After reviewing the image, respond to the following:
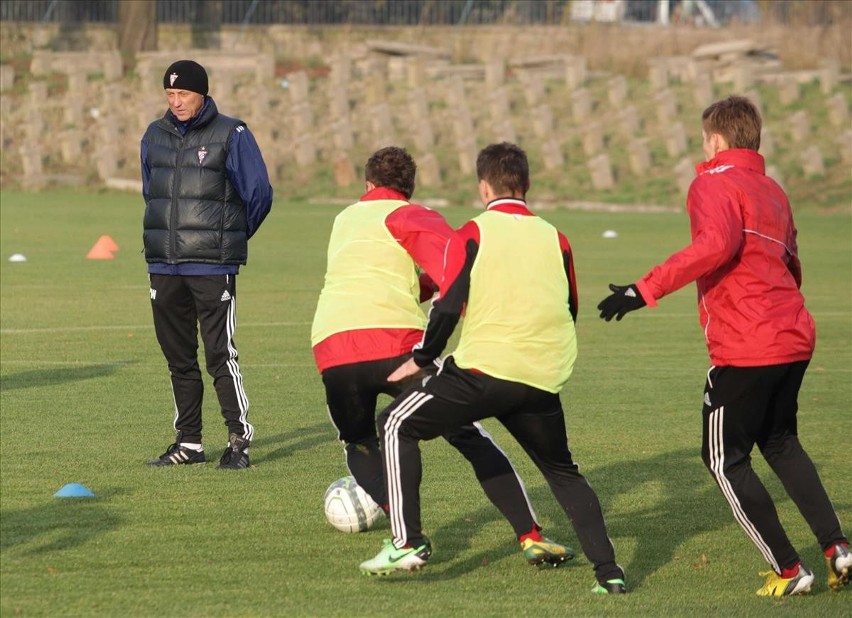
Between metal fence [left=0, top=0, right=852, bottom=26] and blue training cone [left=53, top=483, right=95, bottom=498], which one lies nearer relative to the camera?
blue training cone [left=53, top=483, right=95, bottom=498]

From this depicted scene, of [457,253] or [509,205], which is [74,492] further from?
[509,205]

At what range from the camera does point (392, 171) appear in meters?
6.86

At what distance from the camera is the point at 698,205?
6.24 m

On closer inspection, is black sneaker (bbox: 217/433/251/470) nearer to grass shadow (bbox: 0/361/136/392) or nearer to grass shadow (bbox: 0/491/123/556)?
grass shadow (bbox: 0/491/123/556)

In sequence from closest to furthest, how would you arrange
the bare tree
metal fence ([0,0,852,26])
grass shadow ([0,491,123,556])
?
1. grass shadow ([0,491,123,556])
2. the bare tree
3. metal fence ([0,0,852,26])

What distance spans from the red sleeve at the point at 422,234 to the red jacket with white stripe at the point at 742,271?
91 centimetres

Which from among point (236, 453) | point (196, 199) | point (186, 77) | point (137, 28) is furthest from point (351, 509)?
point (137, 28)

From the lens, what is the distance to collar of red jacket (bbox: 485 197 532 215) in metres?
6.16

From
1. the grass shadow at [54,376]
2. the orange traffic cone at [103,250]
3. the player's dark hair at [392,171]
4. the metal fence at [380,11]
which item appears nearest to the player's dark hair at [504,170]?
the player's dark hair at [392,171]

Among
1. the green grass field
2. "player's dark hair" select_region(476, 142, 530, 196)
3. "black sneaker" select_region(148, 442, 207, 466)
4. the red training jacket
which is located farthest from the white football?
"player's dark hair" select_region(476, 142, 530, 196)

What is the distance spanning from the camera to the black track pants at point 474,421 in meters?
6.11

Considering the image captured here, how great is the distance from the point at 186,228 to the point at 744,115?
11.4 ft

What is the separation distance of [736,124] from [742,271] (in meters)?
0.63

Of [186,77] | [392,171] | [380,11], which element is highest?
[380,11]
